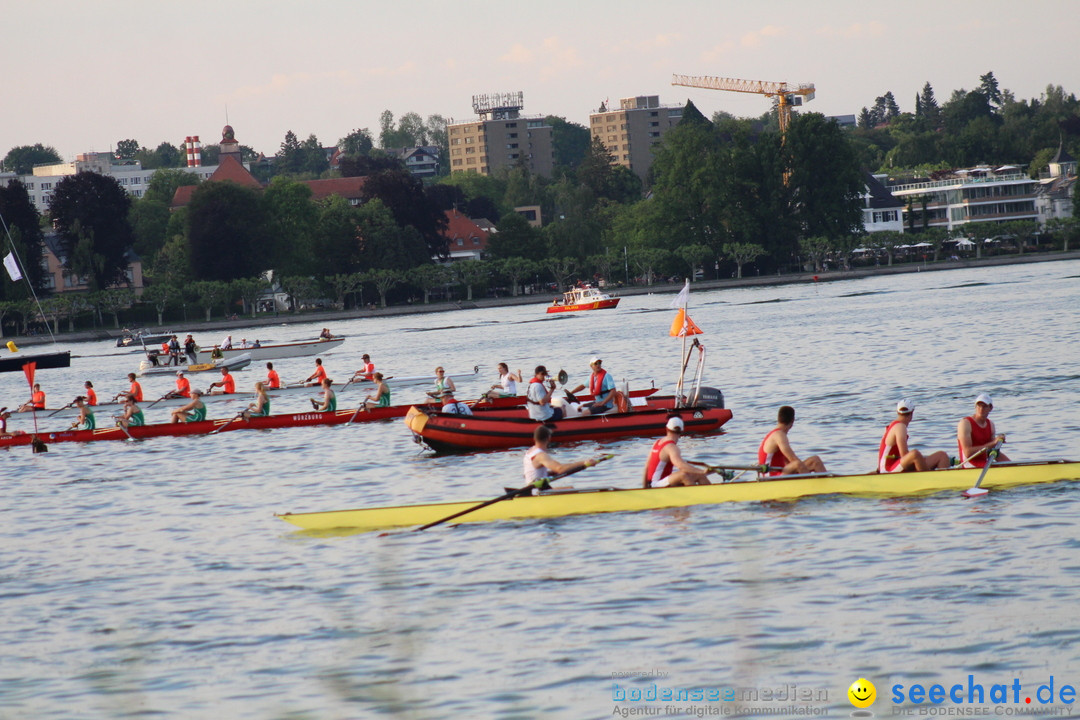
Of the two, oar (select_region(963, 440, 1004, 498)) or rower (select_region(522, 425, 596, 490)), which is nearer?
oar (select_region(963, 440, 1004, 498))

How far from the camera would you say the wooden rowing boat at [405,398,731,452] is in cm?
2794

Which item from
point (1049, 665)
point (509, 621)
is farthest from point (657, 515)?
point (1049, 665)

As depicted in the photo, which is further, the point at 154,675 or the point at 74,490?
the point at 74,490

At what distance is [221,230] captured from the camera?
123 metres

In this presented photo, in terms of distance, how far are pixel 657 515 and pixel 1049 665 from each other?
27.1ft

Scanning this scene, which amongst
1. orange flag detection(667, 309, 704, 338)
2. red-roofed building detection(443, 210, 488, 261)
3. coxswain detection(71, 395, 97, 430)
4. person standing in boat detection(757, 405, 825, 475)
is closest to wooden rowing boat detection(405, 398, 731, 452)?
orange flag detection(667, 309, 704, 338)

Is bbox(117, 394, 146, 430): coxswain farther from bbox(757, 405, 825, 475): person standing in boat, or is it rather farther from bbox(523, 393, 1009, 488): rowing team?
bbox(757, 405, 825, 475): person standing in boat

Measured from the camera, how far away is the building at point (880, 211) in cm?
15688

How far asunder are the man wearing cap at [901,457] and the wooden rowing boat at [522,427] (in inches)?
344

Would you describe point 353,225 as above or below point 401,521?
above

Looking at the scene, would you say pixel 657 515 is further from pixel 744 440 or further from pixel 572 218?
pixel 572 218

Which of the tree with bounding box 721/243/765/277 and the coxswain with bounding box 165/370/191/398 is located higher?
the tree with bounding box 721/243/765/277

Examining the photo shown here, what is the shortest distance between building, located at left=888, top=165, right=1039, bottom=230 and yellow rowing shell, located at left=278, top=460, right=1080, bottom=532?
145 meters

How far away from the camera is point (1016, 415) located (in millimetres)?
29312
